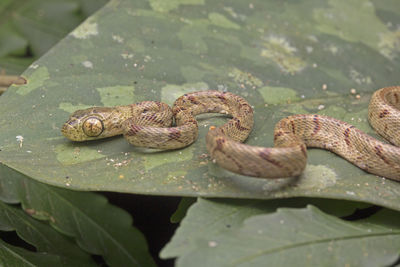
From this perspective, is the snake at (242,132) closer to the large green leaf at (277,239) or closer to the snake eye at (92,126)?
the snake eye at (92,126)

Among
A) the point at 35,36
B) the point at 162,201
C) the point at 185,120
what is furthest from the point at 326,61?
the point at 35,36

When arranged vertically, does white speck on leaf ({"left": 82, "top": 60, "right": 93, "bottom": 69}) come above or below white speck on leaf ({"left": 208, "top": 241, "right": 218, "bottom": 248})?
above

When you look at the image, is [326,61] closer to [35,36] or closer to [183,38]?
[183,38]

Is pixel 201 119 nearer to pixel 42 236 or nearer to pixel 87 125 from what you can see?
pixel 87 125

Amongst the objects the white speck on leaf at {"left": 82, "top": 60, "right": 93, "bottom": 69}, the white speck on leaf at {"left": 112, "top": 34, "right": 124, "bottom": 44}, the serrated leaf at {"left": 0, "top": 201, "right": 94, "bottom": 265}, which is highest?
the white speck on leaf at {"left": 112, "top": 34, "right": 124, "bottom": 44}

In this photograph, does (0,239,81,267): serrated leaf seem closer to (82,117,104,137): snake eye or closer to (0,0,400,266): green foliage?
(0,0,400,266): green foliage

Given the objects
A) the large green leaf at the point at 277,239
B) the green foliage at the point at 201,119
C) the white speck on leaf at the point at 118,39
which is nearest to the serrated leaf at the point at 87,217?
the green foliage at the point at 201,119

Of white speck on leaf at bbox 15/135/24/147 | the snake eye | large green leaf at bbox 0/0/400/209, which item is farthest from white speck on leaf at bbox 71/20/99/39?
white speck on leaf at bbox 15/135/24/147
